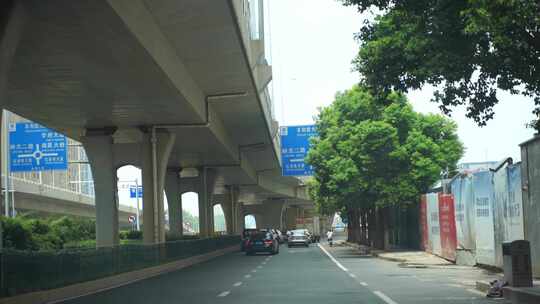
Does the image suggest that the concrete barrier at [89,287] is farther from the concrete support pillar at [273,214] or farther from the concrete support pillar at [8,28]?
the concrete support pillar at [273,214]

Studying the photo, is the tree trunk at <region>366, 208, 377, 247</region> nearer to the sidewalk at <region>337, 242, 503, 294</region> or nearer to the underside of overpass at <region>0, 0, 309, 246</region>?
the underside of overpass at <region>0, 0, 309, 246</region>

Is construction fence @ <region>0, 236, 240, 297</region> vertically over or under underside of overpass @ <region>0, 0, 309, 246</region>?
under

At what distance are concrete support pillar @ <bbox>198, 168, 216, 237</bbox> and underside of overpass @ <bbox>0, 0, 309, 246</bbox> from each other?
8.61 meters

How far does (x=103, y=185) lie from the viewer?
3678 cm

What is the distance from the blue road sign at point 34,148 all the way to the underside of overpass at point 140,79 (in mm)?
3614

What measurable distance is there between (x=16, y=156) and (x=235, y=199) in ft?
162

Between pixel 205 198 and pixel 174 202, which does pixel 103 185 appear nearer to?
pixel 174 202

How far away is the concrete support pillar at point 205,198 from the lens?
61125mm

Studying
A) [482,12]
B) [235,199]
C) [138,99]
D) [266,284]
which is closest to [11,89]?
[138,99]

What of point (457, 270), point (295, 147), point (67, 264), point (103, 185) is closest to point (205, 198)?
point (295, 147)

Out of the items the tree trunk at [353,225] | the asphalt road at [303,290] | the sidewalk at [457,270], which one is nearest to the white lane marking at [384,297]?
the asphalt road at [303,290]

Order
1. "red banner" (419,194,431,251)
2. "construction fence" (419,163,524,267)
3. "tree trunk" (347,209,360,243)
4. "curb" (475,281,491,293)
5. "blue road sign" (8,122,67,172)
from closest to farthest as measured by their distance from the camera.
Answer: "curb" (475,281,491,293) < "construction fence" (419,163,524,267) < "red banner" (419,194,431,251) < "blue road sign" (8,122,67,172) < "tree trunk" (347,209,360,243)

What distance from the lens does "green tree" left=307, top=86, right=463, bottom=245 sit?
40219 mm

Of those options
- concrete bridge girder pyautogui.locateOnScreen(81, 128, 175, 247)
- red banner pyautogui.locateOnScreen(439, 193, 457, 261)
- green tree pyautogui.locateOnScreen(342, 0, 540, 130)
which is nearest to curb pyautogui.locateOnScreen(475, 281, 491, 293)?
green tree pyautogui.locateOnScreen(342, 0, 540, 130)
